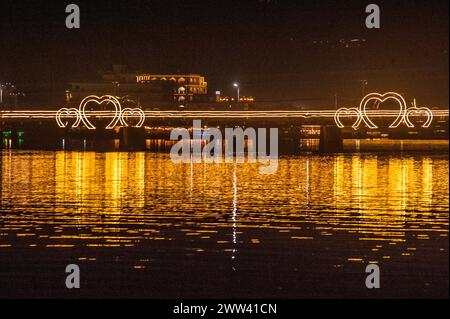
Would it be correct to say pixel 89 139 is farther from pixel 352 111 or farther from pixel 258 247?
pixel 258 247

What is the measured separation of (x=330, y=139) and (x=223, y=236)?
8432 cm

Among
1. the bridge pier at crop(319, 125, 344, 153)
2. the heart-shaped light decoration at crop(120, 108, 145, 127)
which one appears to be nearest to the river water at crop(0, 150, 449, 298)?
the bridge pier at crop(319, 125, 344, 153)

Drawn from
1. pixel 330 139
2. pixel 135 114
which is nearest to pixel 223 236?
pixel 330 139

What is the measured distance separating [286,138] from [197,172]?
89655 mm

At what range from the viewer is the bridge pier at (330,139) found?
10656 centimetres

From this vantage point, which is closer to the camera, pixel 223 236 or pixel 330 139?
pixel 223 236

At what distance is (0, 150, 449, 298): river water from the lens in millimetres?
20578

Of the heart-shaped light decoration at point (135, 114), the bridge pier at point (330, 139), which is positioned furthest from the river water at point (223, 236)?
the heart-shaped light decoration at point (135, 114)

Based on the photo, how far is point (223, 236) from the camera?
2775cm

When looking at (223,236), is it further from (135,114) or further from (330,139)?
(135,114)

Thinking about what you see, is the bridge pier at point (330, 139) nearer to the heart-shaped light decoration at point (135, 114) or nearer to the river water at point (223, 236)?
the heart-shaped light decoration at point (135, 114)

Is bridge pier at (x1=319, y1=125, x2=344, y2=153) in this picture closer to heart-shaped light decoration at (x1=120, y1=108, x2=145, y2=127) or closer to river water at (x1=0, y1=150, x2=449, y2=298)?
heart-shaped light decoration at (x1=120, y1=108, x2=145, y2=127)

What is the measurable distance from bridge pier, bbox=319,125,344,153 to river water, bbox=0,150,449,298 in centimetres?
5504

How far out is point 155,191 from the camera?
43344mm
